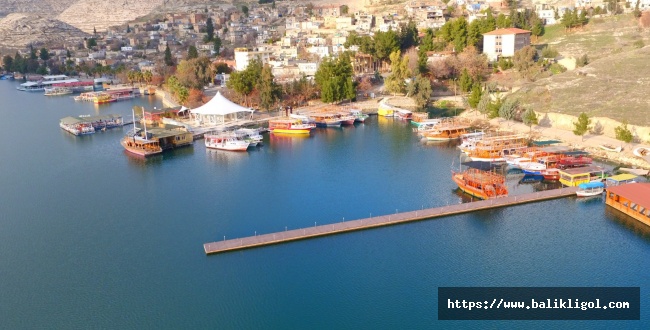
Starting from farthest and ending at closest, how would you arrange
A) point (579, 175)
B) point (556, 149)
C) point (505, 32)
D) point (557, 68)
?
1. point (505, 32)
2. point (557, 68)
3. point (556, 149)
4. point (579, 175)

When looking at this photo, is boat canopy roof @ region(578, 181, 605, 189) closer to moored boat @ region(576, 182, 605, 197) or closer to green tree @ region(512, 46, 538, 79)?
moored boat @ region(576, 182, 605, 197)

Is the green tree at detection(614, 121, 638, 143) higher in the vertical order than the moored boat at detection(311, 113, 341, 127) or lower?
lower

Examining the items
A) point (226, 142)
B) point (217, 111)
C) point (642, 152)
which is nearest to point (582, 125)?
point (642, 152)

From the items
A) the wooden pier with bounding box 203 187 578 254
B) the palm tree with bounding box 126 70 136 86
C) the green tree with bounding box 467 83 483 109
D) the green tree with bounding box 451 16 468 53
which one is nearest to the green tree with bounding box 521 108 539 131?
the green tree with bounding box 467 83 483 109

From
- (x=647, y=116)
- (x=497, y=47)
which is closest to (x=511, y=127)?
(x=647, y=116)

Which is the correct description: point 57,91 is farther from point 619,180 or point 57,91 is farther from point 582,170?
point 619,180

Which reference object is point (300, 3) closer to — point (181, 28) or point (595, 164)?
point (181, 28)
